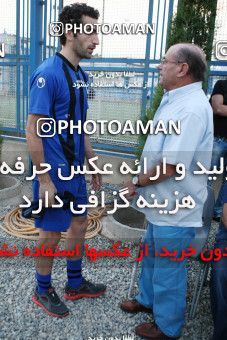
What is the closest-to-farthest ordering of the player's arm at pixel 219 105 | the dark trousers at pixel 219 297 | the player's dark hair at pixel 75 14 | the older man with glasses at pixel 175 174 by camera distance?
the older man with glasses at pixel 175 174 < the dark trousers at pixel 219 297 < the player's dark hair at pixel 75 14 < the player's arm at pixel 219 105

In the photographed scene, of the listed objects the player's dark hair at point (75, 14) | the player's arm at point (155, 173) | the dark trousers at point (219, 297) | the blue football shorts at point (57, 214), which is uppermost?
the player's dark hair at point (75, 14)

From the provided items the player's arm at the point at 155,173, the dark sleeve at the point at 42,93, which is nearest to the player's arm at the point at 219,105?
the player's arm at the point at 155,173

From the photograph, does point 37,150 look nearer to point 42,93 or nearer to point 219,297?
point 42,93

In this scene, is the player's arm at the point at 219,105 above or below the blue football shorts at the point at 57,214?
above

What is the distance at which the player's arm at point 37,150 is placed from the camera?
7.42 ft

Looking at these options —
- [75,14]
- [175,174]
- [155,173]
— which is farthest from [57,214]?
[75,14]

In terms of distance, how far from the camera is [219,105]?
3885 mm

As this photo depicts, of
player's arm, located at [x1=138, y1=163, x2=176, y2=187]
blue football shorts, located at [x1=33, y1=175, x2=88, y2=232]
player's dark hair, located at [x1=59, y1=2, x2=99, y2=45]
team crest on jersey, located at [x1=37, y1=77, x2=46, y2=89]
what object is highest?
player's dark hair, located at [x1=59, y1=2, x2=99, y2=45]

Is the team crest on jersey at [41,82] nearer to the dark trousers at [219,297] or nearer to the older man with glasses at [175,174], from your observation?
the older man with glasses at [175,174]

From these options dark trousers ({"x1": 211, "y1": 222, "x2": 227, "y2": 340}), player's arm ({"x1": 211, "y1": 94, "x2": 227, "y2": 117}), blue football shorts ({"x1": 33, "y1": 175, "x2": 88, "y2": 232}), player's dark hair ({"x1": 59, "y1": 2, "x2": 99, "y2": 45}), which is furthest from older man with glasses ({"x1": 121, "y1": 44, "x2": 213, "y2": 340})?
player's arm ({"x1": 211, "y1": 94, "x2": 227, "y2": 117})

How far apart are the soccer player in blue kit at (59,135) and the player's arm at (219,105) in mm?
1831

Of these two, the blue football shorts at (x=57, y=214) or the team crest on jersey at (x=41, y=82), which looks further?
the blue football shorts at (x=57, y=214)

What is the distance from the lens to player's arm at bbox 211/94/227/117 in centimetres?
387

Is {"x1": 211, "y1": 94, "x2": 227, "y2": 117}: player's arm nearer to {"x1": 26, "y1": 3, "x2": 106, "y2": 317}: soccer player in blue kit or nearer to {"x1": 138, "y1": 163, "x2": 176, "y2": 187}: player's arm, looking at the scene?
{"x1": 26, "y1": 3, "x2": 106, "y2": 317}: soccer player in blue kit
